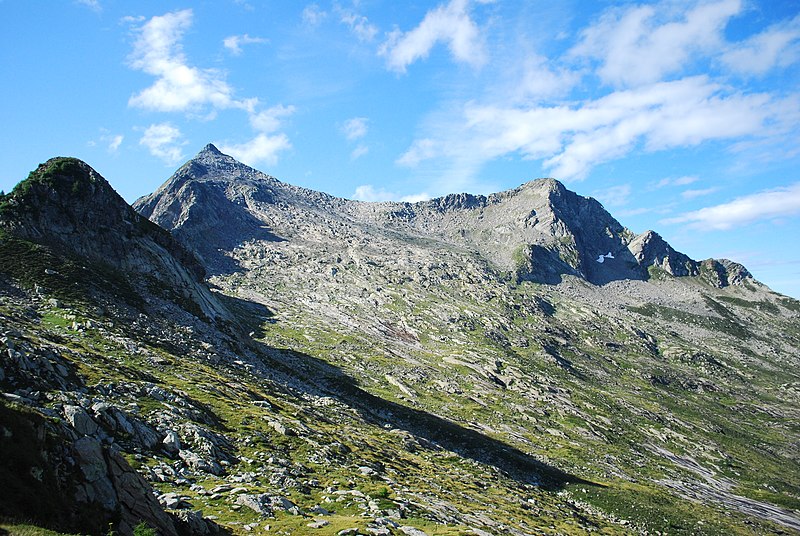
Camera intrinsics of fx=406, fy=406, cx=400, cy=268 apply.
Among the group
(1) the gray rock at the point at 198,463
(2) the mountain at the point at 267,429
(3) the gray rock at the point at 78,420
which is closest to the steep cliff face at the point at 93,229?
(2) the mountain at the point at 267,429

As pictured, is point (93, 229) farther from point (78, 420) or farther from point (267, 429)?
point (78, 420)

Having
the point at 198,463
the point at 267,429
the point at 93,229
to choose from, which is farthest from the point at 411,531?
the point at 93,229

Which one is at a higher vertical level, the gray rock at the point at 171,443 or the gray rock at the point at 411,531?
the gray rock at the point at 171,443

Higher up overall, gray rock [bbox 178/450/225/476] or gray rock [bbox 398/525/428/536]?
gray rock [bbox 178/450/225/476]

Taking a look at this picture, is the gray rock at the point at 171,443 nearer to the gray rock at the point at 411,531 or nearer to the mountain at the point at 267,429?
the mountain at the point at 267,429

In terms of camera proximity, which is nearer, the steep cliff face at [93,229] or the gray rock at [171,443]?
the gray rock at [171,443]

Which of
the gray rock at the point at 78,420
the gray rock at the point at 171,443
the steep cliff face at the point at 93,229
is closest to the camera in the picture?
the gray rock at the point at 78,420

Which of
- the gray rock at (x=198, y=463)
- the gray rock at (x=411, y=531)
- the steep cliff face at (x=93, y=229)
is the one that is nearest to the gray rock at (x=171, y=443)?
the gray rock at (x=198, y=463)

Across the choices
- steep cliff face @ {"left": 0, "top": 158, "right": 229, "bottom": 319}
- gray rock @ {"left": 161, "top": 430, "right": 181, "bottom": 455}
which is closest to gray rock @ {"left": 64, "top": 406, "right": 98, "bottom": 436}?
gray rock @ {"left": 161, "top": 430, "right": 181, "bottom": 455}

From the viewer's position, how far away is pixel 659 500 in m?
91.9

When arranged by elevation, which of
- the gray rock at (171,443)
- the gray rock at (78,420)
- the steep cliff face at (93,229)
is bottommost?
the gray rock at (171,443)

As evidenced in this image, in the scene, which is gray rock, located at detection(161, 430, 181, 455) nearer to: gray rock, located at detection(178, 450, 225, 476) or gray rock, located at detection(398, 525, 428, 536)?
gray rock, located at detection(178, 450, 225, 476)

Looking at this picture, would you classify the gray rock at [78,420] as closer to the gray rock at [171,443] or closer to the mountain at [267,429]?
the mountain at [267,429]

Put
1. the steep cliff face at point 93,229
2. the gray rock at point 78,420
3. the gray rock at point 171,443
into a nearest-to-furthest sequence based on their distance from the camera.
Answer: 1. the gray rock at point 78,420
2. the gray rock at point 171,443
3. the steep cliff face at point 93,229
